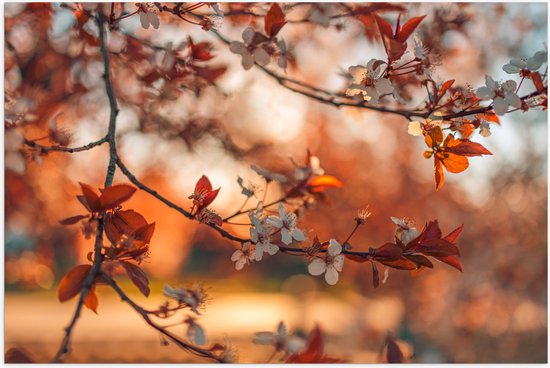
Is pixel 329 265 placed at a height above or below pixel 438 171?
below

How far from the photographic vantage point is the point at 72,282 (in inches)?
35.3

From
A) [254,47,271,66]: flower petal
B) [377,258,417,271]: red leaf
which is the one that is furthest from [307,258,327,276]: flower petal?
[254,47,271,66]: flower petal

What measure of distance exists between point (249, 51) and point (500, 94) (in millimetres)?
525

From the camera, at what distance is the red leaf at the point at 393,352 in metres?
1.14

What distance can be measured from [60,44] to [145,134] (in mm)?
536

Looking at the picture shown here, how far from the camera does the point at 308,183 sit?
1.21m

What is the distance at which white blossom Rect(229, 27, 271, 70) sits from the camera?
121 cm

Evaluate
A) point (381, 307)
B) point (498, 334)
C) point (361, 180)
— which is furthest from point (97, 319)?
point (498, 334)

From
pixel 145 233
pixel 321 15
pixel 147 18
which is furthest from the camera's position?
pixel 321 15

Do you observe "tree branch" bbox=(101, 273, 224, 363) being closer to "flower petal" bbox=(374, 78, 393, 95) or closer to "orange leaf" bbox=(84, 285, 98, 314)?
"orange leaf" bbox=(84, 285, 98, 314)

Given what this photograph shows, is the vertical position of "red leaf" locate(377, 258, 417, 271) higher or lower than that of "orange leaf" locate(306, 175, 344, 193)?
lower

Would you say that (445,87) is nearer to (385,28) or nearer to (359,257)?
(385,28)

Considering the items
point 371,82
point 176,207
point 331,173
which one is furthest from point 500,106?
point 331,173

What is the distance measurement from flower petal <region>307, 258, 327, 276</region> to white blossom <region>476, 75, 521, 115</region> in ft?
1.32
